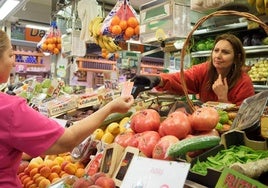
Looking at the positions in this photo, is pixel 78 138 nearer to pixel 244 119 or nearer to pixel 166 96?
pixel 244 119

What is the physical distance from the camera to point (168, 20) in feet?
12.7

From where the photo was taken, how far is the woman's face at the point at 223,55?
102 inches

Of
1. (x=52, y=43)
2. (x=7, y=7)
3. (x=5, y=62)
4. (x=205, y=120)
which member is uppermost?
(x=7, y=7)

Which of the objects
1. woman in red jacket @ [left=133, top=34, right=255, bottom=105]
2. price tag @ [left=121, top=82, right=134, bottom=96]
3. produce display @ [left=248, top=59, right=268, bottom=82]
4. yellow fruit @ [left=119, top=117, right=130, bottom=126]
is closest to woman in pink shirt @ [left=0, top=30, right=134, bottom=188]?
price tag @ [left=121, top=82, right=134, bottom=96]

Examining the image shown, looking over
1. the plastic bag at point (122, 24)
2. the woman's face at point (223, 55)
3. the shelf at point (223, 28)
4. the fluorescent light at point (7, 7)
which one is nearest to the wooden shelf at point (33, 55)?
the fluorescent light at point (7, 7)

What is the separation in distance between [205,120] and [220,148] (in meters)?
0.18

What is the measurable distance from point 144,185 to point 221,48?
5.50ft

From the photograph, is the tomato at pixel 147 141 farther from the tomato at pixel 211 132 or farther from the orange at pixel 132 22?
the orange at pixel 132 22

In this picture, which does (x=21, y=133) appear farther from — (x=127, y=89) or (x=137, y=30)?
(x=137, y=30)

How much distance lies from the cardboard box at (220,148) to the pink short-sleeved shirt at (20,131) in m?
0.58

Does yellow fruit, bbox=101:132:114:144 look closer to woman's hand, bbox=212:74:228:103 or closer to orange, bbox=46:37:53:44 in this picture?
woman's hand, bbox=212:74:228:103

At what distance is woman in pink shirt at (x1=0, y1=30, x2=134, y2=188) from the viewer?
4.38 ft

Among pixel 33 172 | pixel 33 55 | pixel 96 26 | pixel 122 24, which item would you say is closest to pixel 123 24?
pixel 122 24

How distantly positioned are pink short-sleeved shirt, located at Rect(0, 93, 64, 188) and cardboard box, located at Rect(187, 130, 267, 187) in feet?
1.91
